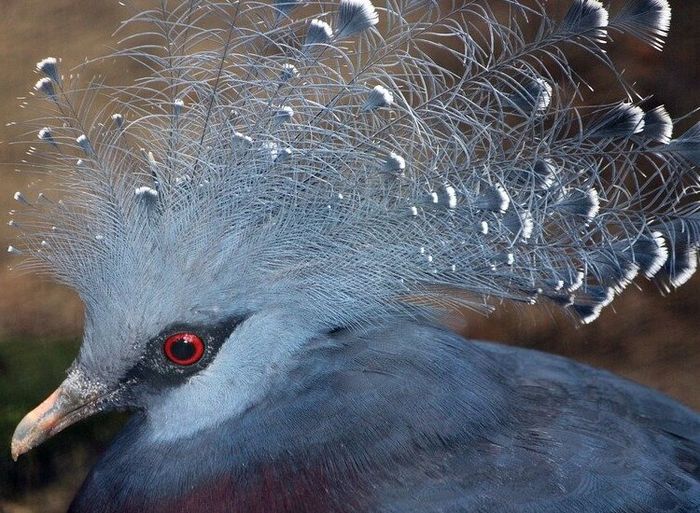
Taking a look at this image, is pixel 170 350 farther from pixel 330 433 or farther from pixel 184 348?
pixel 330 433

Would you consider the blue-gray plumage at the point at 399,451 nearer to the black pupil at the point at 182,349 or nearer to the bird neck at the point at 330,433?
the bird neck at the point at 330,433

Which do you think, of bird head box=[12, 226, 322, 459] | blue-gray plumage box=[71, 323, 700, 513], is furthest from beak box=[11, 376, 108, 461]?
blue-gray plumage box=[71, 323, 700, 513]

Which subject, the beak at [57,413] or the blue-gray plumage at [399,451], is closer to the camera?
the blue-gray plumage at [399,451]

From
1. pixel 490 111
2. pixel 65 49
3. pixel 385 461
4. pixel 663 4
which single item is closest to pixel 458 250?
pixel 490 111

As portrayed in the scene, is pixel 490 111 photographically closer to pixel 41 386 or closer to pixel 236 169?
pixel 236 169

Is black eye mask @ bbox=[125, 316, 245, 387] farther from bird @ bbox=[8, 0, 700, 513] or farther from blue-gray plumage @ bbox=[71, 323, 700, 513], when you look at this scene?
blue-gray plumage @ bbox=[71, 323, 700, 513]

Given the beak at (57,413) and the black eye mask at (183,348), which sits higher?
the black eye mask at (183,348)

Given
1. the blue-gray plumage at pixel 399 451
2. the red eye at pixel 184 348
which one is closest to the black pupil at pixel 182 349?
the red eye at pixel 184 348
